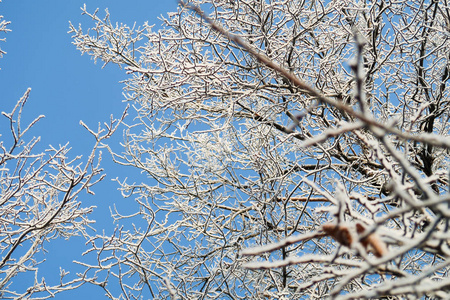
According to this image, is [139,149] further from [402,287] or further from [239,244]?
[402,287]

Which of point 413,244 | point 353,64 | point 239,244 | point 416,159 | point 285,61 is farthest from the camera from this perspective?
point 416,159

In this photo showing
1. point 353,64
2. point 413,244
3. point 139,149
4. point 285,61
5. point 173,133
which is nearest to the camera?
point 353,64

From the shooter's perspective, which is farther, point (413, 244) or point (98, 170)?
point (98, 170)

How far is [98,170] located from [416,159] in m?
3.84

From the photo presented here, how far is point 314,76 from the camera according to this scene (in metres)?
4.57

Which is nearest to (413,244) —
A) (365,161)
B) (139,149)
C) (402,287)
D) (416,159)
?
(402,287)

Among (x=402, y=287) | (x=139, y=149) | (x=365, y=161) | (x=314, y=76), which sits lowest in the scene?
(x=402, y=287)

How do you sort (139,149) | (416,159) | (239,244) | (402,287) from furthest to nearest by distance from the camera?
(139,149), (416,159), (239,244), (402,287)

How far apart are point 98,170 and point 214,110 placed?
2371mm

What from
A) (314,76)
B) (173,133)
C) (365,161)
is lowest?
(365,161)

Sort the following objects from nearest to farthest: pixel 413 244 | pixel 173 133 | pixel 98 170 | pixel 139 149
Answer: pixel 413 244
pixel 98 170
pixel 139 149
pixel 173 133

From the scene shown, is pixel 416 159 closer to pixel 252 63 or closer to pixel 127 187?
pixel 252 63

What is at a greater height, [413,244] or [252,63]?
[252,63]

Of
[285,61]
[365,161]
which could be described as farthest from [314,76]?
[365,161]
